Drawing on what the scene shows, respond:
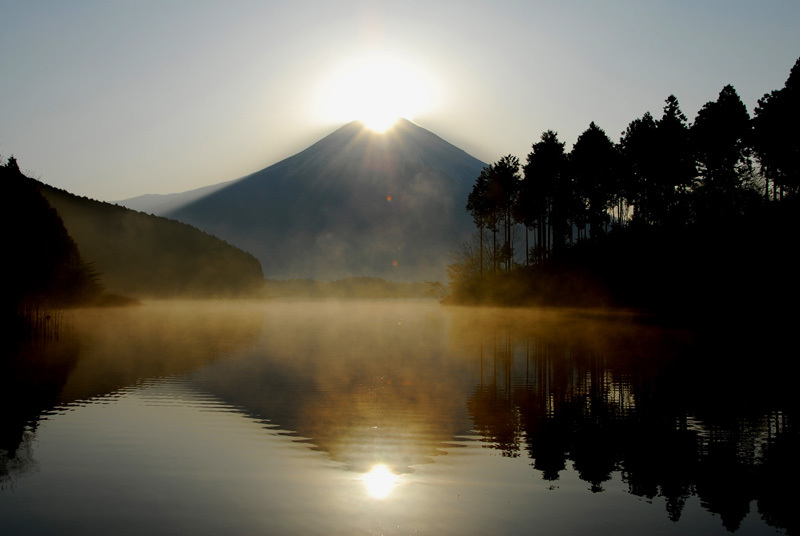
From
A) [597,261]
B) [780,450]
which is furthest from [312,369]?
[597,261]

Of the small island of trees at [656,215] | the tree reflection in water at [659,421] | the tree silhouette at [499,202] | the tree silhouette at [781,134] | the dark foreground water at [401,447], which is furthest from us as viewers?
the tree silhouette at [499,202]

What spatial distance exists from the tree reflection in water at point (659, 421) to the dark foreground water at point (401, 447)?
0.06m

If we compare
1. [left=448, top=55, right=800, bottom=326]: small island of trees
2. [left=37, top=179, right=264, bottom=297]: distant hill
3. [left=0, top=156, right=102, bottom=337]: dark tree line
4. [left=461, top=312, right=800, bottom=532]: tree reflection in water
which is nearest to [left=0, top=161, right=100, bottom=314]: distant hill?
[left=0, top=156, right=102, bottom=337]: dark tree line

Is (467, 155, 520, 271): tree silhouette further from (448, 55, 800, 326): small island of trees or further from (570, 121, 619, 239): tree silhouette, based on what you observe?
(570, 121, 619, 239): tree silhouette

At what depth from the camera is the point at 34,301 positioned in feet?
160

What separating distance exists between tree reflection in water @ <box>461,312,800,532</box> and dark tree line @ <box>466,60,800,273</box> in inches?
1653

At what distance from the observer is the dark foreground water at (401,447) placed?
7.52 m

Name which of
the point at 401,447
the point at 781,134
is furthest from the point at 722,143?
the point at 401,447

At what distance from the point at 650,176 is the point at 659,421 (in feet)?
251

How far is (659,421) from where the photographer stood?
42.9 feet

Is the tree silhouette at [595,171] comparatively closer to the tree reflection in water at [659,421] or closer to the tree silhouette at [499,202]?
the tree silhouette at [499,202]

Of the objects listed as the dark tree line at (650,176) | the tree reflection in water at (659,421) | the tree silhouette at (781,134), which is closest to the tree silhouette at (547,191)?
the dark tree line at (650,176)

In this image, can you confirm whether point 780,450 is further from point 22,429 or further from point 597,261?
point 597,261

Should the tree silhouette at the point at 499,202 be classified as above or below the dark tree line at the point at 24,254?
above
